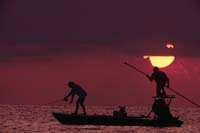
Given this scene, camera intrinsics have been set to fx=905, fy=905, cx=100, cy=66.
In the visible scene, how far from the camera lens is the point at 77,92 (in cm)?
5041

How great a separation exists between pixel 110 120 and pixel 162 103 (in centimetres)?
308

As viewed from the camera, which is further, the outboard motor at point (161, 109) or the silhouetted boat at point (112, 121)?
the outboard motor at point (161, 109)

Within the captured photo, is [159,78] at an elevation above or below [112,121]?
above

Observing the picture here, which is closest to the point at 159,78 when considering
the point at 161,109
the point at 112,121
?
the point at 161,109

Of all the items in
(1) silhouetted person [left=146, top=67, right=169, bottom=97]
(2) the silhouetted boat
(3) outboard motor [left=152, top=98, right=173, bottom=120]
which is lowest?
(2) the silhouetted boat

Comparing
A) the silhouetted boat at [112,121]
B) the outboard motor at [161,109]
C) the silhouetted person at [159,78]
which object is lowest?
the silhouetted boat at [112,121]

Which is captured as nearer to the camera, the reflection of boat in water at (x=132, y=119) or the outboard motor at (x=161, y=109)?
the reflection of boat in water at (x=132, y=119)

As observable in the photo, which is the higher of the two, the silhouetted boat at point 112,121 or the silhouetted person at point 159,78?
the silhouetted person at point 159,78

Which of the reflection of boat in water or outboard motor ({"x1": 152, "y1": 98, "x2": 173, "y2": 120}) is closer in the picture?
the reflection of boat in water

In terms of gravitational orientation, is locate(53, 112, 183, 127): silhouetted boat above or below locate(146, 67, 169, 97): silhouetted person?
below

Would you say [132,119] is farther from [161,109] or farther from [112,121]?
[161,109]

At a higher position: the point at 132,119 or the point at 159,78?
the point at 159,78

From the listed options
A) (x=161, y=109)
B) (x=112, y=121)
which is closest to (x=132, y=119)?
(x=112, y=121)

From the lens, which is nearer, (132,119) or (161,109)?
(132,119)
